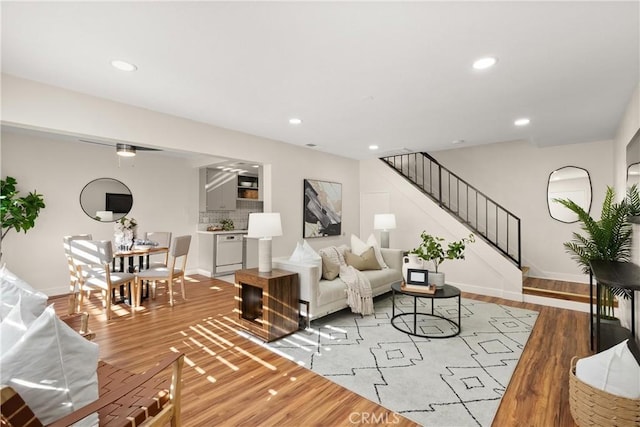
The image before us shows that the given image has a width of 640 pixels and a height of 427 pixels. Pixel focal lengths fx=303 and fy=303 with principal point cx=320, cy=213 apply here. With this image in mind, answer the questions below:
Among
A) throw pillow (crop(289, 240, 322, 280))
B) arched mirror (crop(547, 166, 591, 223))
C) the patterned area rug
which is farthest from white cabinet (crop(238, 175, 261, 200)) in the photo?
arched mirror (crop(547, 166, 591, 223))

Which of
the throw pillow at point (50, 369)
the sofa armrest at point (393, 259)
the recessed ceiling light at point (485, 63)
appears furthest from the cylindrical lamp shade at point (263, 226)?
the recessed ceiling light at point (485, 63)

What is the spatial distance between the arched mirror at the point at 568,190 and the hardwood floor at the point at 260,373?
1.90 meters

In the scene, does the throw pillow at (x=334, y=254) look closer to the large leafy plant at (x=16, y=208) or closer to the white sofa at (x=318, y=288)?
the white sofa at (x=318, y=288)

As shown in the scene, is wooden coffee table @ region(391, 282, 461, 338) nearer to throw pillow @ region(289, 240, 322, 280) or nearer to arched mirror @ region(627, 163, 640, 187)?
throw pillow @ region(289, 240, 322, 280)

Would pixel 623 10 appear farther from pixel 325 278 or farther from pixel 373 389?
pixel 325 278

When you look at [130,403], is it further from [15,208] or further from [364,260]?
[15,208]

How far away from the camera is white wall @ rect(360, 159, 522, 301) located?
4988 millimetres

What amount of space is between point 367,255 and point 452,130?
221 cm

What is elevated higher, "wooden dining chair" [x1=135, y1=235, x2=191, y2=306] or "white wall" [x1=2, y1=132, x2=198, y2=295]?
"white wall" [x1=2, y1=132, x2=198, y2=295]

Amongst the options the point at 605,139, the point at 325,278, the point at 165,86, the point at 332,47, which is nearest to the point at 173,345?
the point at 325,278

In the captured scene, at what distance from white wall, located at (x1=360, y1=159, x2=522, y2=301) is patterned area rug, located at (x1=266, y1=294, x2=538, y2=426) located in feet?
3.00

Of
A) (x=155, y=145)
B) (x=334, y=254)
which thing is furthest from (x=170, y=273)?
(x=334, y=254)

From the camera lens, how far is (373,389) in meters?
2.34

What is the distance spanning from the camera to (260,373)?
2.57 metres
